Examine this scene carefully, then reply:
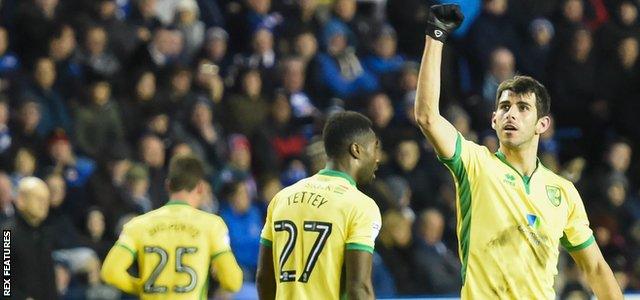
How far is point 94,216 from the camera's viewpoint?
1170cm

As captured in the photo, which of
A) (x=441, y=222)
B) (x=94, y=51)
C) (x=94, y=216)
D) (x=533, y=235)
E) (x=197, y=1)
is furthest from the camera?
(x=197, y=1)

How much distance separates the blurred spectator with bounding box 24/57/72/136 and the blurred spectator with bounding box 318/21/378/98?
2.96 m

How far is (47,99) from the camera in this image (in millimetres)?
12938

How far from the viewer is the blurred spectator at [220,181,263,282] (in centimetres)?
1230

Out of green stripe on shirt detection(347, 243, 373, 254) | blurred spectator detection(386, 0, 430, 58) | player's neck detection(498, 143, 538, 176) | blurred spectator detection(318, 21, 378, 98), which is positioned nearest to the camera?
green stripe on shirt detection(347, 243, 373, 254)

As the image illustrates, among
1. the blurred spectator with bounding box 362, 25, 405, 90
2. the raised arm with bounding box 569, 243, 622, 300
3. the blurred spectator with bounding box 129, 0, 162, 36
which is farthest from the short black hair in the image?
the blurred spectator with bounding box 362, 25, 405, 90

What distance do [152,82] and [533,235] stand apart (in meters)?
7.26

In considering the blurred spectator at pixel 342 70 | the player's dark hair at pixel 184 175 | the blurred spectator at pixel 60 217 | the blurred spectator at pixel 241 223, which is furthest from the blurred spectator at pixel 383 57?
the player's dark hair at pixel 184 175

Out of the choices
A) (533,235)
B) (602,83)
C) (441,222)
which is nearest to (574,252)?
(533,235)

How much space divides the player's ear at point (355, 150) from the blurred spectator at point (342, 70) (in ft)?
25.6

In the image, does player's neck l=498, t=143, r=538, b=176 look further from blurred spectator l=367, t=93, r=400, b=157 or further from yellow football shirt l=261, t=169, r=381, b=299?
blurred spectator l=367, t=93, r=400, b=157

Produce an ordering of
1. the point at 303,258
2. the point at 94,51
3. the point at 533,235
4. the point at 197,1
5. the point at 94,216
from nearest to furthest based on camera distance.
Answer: the point at 303,258
the point at 533,235
the point at 94,216
the point at 94,51
the point at 197,1

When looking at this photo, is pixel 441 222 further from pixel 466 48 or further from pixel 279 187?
pixel 466 48

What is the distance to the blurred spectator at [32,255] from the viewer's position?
910 centimetres
